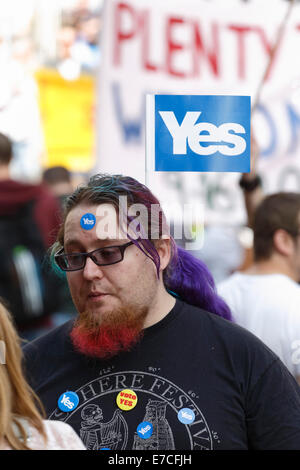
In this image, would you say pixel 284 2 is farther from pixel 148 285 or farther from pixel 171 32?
pixel 148 285

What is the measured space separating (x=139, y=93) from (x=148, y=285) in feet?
7.50

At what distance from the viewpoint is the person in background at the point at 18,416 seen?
2.10 meters

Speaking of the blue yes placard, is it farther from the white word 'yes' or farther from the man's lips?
the man's lips

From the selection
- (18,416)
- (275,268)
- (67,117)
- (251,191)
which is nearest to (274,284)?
(275,268)

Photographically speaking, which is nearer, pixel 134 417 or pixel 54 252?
pixel 134 417

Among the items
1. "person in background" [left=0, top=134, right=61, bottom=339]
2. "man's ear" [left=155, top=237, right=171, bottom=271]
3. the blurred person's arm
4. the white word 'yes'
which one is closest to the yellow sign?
"person in background" [left=0, top=134, right=61, bottom=339]

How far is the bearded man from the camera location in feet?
8.57

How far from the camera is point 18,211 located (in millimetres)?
4422

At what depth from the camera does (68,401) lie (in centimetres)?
272

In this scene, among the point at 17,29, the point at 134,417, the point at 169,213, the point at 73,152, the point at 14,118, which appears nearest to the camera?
the point at 134,417

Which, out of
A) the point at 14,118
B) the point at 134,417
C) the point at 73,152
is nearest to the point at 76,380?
the point at 134,417

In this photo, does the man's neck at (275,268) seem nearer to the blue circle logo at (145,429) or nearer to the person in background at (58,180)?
the blue circle logo at (145,429)

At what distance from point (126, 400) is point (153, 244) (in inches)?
18.3

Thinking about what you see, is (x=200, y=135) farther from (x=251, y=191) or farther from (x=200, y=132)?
(x=251, y=191)
